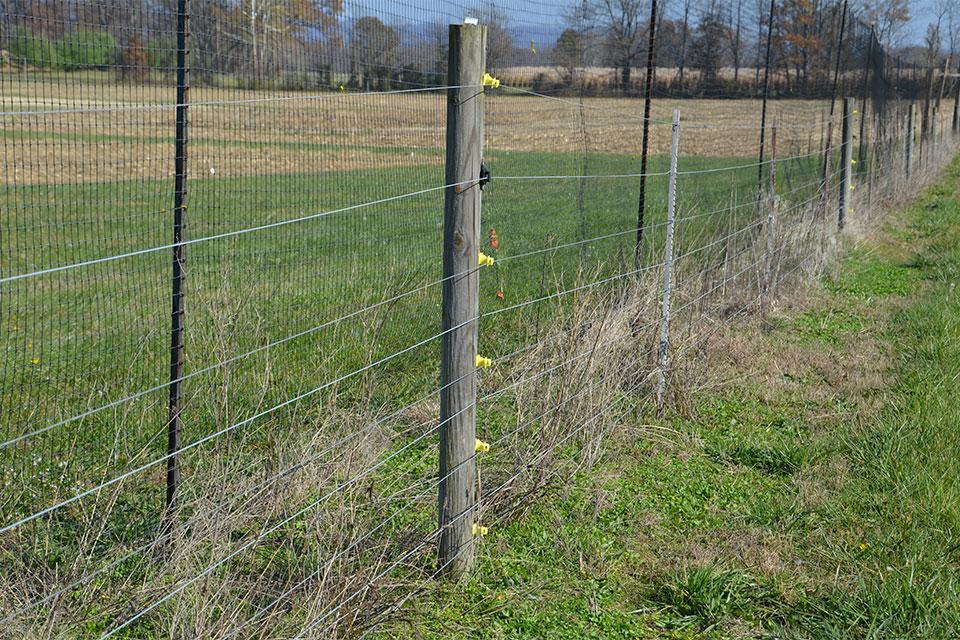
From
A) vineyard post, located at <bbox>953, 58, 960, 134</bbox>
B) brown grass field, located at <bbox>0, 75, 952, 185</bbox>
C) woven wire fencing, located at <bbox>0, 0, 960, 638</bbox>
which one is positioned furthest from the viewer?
vineyard post, located at <bbox>953, 58, 960, 134</bbox>

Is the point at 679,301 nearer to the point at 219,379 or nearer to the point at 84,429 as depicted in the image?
the point at 219,379

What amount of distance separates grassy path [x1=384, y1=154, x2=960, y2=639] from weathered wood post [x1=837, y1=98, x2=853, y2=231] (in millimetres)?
4954

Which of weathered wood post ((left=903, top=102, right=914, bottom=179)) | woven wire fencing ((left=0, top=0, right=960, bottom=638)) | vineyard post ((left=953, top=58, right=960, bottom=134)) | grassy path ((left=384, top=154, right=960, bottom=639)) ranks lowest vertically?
grassy path ((left=384, top=154, right=960, bottom=639))

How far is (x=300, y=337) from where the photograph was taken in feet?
20.6

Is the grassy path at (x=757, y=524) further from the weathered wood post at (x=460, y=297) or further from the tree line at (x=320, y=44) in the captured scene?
the tree line at (x=320, y=44)

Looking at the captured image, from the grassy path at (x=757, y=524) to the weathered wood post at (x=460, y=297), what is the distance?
0.26 meters

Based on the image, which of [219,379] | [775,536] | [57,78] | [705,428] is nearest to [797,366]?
[705,428]

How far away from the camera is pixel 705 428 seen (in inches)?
211

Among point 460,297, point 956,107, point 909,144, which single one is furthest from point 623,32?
point 956,107

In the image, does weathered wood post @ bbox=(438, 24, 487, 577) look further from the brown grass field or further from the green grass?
the brown grass field

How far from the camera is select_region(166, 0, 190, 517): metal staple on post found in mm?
3525

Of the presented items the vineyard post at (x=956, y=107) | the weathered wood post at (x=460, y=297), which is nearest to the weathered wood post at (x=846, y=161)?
A: the weathered wood post at (x=460, y=297)

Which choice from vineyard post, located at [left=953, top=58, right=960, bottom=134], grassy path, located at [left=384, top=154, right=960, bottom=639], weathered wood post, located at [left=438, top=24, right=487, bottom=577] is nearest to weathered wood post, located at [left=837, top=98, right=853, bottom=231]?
grassy path, located at [left=384, top=154, right=960, bottom=639]

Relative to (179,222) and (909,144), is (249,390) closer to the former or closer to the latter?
(179,222)
